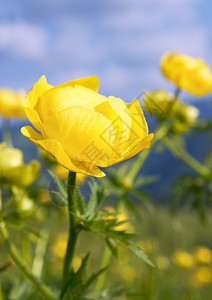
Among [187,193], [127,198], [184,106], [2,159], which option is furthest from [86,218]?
[184,106]

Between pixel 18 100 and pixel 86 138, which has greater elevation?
pixel 86 138

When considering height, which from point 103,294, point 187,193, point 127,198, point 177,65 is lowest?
point 187,193

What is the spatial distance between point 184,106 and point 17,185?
1002mm

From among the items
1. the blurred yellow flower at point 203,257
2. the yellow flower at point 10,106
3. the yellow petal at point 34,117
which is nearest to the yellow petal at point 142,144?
the yellow petal at point 34,117

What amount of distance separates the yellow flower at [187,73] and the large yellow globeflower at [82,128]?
987 mm

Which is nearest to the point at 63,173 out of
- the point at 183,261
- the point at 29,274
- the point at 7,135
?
the point at 29,274

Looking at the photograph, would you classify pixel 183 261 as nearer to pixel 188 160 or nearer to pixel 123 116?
pixel 188 160

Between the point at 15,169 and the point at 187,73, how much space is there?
0.88 m

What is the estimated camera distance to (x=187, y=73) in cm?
145

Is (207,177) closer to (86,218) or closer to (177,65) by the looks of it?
(177,65)

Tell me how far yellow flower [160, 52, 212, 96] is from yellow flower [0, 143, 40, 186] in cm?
83

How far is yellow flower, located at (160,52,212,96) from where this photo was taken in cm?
145

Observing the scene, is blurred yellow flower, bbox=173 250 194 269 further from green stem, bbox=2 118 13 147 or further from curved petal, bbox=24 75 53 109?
curved petal, bbox=24 75 53 109

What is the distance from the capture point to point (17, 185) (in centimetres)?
80
